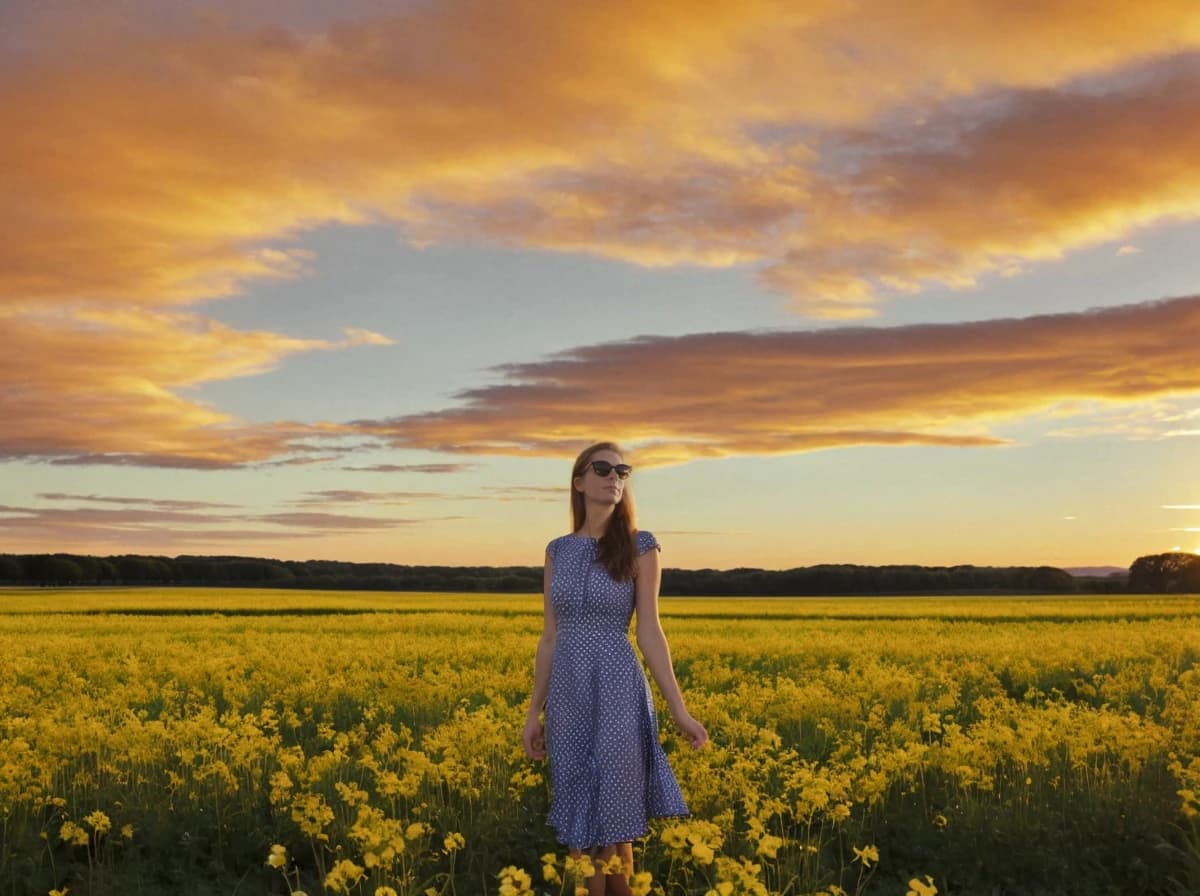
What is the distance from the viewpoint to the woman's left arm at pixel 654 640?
248 inches

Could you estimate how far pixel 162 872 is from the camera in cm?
848

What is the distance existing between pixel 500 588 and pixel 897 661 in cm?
7586

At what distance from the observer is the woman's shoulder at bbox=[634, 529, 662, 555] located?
6.60 meters

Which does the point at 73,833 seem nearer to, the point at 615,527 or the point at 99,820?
the point at 99,820

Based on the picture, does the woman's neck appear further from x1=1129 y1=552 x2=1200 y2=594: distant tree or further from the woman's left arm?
x1=1129 y1=552 x2=1200 y2=594: distant tree

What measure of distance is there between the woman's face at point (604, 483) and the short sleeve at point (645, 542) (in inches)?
9.8

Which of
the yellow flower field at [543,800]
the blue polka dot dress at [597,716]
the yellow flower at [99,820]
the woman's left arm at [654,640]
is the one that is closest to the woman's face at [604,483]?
the blue polka dot dress at [597,716]

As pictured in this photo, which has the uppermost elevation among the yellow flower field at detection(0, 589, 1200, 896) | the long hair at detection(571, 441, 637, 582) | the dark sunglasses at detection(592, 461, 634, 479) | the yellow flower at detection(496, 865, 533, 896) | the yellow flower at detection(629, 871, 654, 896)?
the dark sunglasses at detection(592, 461, 634, 479)

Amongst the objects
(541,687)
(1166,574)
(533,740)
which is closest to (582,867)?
(533,740)

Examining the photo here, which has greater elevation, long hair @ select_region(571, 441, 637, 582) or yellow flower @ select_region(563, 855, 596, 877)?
long hair @ select_region(571, 441, 637, 582)

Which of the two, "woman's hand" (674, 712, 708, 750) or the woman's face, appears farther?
the woman's face

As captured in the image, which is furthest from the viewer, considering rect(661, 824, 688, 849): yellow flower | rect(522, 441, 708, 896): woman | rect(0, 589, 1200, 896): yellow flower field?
rect(0, 589, 1200, 896): yellow flower field

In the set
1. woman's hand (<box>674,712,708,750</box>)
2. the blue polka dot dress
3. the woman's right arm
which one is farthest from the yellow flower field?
the woman's right arm

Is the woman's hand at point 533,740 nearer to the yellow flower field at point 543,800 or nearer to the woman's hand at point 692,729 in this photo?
the yellow flower field at point 543,800
